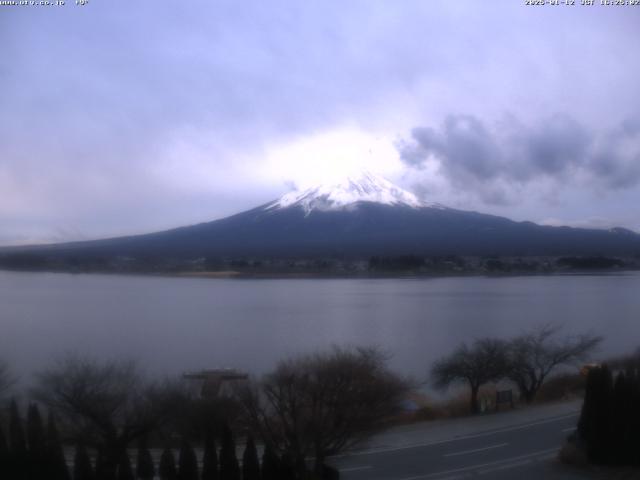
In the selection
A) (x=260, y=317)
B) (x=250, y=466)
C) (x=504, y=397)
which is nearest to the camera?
(x=250, y=466)

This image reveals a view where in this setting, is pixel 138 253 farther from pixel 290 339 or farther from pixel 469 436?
pixel 469 436

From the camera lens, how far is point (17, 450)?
14.4 feet

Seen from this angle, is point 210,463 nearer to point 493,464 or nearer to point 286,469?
point 286,469

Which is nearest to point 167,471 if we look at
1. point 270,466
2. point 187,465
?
point 187,465

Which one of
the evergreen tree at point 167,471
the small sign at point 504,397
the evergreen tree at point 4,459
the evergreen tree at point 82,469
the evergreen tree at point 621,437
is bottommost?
the small sign at point 504,397

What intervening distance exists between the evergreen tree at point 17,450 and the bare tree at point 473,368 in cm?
601

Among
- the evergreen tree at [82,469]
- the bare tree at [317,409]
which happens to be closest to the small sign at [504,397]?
the bare tree at [317,409]

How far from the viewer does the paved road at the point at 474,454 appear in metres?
5.53

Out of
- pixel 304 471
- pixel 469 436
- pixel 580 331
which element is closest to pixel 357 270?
pixel 580 331

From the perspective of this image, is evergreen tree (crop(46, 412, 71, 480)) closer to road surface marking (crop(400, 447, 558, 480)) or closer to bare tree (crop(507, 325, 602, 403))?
road surface marking (crop(400, 447, 558, 480))

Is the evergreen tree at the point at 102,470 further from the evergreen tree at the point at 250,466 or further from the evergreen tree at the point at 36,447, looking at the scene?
the evergreen tree at the point at 250,466

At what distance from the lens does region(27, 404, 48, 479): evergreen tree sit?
14.1 feet

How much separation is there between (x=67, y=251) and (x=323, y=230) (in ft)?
114

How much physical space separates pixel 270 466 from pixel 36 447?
147 centimetres
